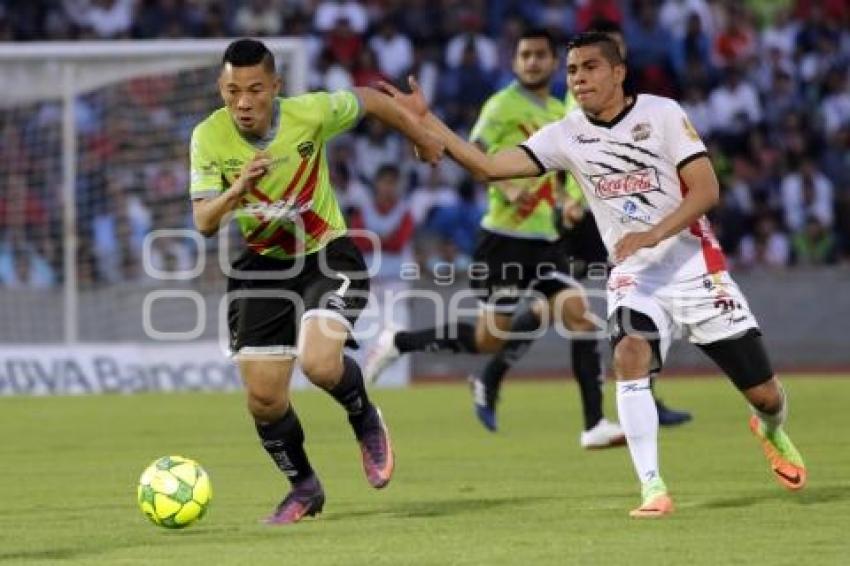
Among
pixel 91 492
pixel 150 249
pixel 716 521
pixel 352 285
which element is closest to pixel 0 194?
pixel 150 249

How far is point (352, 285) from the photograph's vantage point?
29.6 feet

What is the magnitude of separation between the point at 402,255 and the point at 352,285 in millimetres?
11121

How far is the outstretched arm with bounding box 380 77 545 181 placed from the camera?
8.99 metres

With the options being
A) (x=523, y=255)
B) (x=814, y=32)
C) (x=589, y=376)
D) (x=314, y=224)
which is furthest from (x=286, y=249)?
(x=814, y=32)

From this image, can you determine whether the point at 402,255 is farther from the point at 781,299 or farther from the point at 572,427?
the point at 572,427

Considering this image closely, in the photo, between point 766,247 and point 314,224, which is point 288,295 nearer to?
point 314,224

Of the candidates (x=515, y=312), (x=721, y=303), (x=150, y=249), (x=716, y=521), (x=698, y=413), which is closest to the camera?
(x=716, y=521)

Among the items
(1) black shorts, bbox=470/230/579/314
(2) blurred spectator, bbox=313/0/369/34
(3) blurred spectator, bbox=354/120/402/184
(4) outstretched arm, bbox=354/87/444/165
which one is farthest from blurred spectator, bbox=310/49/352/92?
(4) outstretched arm, bbox=354/87/444/165

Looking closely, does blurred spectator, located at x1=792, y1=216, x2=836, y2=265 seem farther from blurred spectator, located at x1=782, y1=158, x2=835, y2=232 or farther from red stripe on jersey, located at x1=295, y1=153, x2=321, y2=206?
red stripe on jersey, located at x1=295, y1=153, x2=321, y2=206

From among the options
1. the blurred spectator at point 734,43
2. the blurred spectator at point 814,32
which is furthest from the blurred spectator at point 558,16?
the blurred spectator at point 814,32

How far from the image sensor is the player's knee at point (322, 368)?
8.78 m

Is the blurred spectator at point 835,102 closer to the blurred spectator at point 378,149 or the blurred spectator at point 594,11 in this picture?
the blurred spectator at point 594,11

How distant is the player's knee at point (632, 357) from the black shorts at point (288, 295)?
120cm

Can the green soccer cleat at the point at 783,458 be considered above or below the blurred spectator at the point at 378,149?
below
